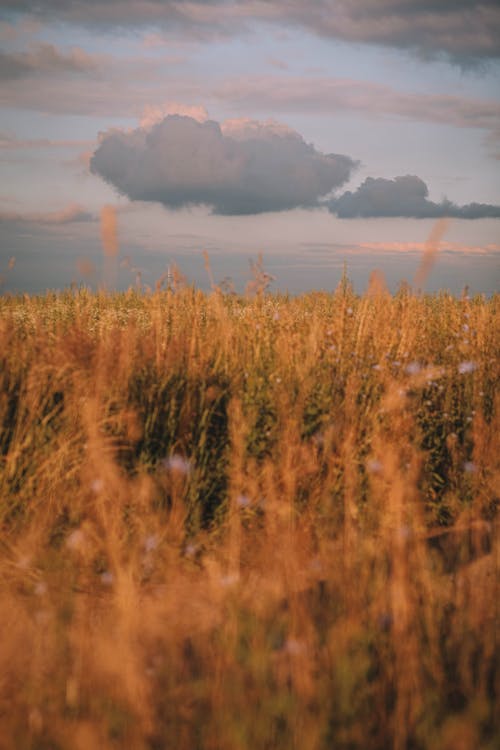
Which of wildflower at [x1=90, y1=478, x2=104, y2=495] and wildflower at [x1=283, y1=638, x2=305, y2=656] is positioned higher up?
wildflower at [x1=90, y1=478, x2=104, y2=495]

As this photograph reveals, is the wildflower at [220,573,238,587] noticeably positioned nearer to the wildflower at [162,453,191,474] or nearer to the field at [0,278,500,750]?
the field at [0,278,500,750]

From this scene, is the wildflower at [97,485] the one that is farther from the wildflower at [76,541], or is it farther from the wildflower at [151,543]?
the wildflower at [151,543]

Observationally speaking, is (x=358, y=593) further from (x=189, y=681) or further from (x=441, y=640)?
(x=189, y=681)

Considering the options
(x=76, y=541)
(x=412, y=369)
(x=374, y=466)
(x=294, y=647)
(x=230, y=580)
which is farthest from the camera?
(x=412, y=369)

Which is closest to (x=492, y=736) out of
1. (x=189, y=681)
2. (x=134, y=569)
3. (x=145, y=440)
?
(x=189, y=681)

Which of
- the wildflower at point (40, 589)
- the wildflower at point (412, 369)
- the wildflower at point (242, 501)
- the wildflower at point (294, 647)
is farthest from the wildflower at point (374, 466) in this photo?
the wildflower at point (40, 589)

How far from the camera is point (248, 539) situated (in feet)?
12.1

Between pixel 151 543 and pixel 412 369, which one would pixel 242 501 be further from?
pixel 412 369

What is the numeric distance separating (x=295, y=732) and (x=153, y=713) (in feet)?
1.53

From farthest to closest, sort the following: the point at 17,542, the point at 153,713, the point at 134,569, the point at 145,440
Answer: the point at 145,440
the point at 17,542
the point at 134,569
the point at 153,713

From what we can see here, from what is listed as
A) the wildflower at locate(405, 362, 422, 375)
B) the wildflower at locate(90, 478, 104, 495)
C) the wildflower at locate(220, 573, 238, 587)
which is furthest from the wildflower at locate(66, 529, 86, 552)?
the wildflower at locate(405, 362, 422, 375)

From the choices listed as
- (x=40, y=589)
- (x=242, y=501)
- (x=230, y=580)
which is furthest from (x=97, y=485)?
(x=230, y=580)

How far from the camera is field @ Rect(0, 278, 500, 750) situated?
7.46ft

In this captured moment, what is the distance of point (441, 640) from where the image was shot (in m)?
2.60
